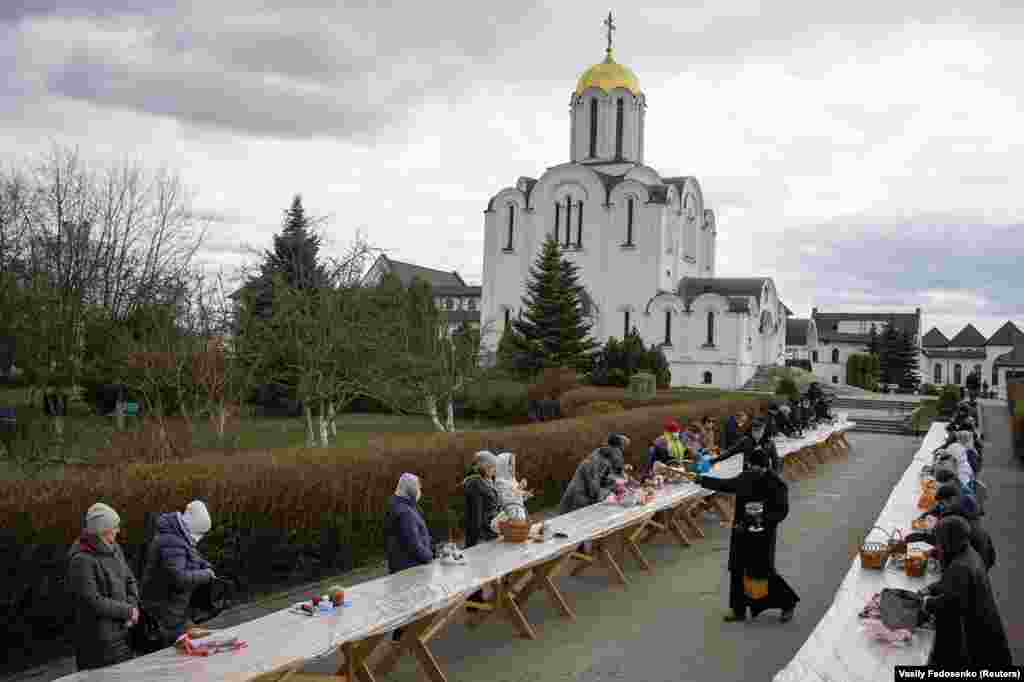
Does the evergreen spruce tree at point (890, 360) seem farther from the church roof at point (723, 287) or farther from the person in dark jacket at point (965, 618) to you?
the person in dark jacket at point (965, 618)

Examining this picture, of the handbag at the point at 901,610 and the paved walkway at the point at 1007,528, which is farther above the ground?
the handbag at the point at 901,610

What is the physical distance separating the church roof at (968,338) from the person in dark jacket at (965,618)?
115 m

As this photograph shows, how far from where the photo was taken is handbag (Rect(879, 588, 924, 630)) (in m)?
5.73

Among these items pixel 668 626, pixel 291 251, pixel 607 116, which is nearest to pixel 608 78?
pixel 607 116

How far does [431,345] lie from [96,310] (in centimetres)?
1181

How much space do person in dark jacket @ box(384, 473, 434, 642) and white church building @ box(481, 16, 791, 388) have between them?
4258 centimetres

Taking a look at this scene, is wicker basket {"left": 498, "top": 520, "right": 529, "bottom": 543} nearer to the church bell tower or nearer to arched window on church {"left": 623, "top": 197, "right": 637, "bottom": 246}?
arched window on church {"left": 623, "top": 197, "right": 637, "bottom": 246}

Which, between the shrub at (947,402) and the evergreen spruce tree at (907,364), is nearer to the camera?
the shrub at (947,402)

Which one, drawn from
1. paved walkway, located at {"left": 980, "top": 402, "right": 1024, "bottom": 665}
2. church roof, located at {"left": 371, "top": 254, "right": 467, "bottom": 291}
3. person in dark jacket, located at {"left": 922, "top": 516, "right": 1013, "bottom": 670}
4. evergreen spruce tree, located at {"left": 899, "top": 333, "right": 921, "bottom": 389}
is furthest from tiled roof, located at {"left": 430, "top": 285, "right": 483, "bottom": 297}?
person in dark jacket, located at {"left": 922, "top": 516, "right": 1013, "bottom": 670}

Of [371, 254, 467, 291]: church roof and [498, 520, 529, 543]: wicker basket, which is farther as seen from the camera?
[371, 254, 467, 291]: church roof

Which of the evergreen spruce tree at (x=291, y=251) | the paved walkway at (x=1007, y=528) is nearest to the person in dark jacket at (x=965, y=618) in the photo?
the paved walkway at (x=1007, y=528)

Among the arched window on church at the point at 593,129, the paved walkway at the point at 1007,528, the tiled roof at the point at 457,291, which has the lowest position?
the paved walkway at the point at 1007,528

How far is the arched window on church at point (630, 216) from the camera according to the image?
51719 millimetres

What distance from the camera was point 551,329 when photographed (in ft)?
144
